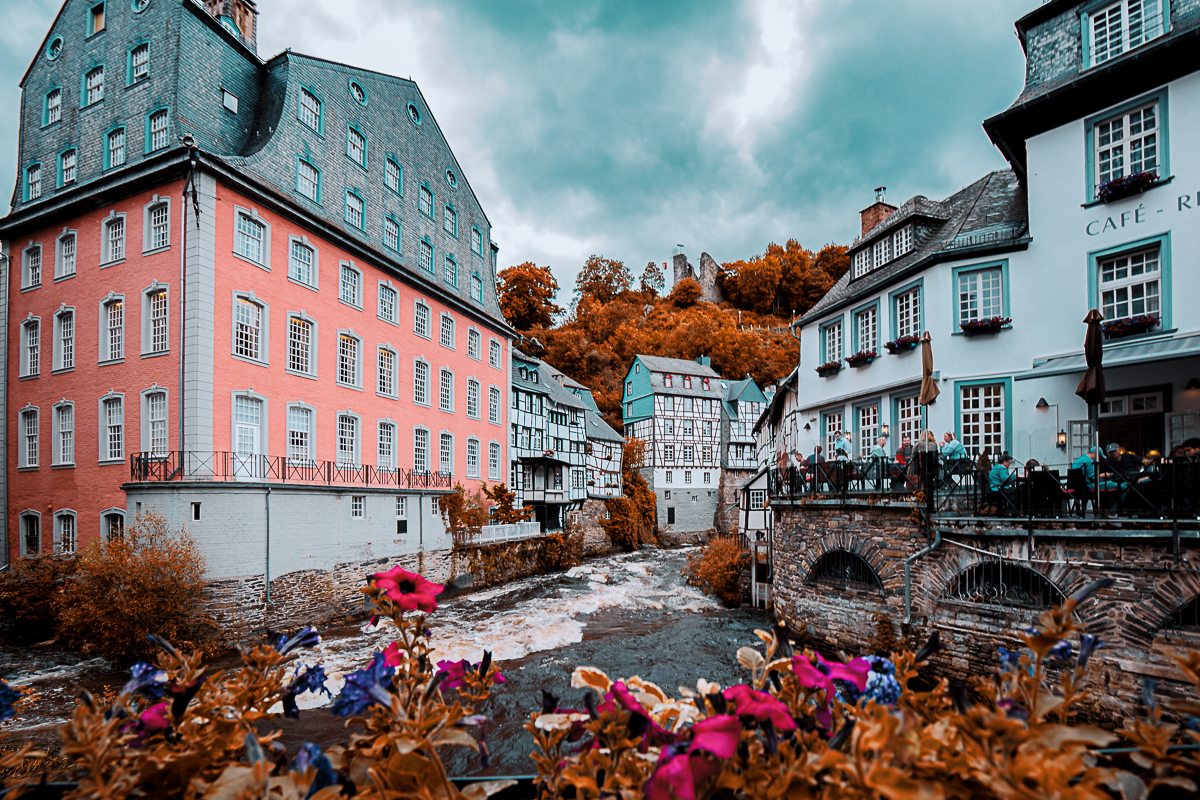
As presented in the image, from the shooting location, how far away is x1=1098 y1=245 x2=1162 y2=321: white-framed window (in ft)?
41.5

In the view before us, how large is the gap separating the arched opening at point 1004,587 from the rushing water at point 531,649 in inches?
204

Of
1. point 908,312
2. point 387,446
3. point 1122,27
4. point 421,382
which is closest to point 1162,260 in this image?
point 908,312

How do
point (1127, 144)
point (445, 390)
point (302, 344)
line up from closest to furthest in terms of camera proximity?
point (1127, 144) < point (302, 344) < point (445, 390)

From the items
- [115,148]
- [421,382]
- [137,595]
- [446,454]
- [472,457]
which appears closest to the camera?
[137,595]

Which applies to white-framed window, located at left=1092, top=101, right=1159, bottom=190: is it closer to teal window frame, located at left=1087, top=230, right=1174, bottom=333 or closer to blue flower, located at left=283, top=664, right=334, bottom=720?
teal window frame, located at left=1087, top=230, right=1174, bottom=333

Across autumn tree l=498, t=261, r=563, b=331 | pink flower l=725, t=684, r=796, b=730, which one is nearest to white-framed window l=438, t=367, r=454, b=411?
pink flower l=725, t=684, r=796, b=730

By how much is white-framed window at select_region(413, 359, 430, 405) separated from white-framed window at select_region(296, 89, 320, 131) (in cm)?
971

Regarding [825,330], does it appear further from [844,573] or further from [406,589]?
[406,589]

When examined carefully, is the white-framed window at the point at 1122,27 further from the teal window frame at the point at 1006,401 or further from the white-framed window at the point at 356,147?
the white-framed window at the point at 356,147

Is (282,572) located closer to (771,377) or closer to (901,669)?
(901,669)

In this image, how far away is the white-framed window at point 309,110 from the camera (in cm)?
2094

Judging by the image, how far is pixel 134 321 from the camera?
17.5m

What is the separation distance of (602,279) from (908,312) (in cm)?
5840

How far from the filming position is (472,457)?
2916 centimetres
